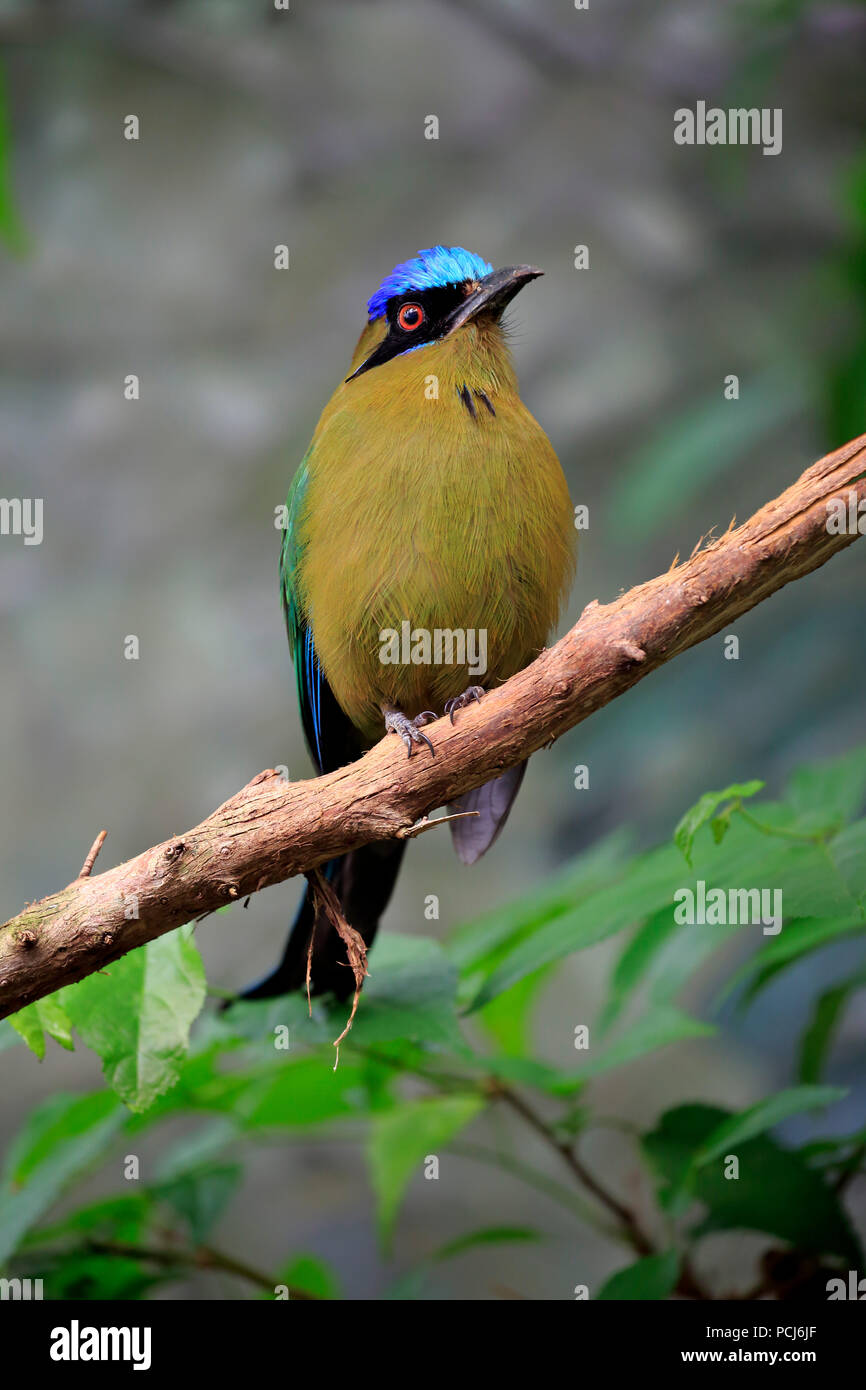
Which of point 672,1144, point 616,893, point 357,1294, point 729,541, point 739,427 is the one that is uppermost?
point 739,427

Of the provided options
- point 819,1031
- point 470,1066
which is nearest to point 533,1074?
point 470,1066

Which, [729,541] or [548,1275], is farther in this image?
[548,1275]

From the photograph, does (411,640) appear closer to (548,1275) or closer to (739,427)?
(739,427)

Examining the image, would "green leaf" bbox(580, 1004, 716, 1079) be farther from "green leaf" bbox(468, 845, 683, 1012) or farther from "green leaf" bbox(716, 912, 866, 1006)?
"green leaf" bbox(468, 845, 683, 1012)

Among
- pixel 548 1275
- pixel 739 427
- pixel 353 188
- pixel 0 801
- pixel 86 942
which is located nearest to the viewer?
pixel 86 942

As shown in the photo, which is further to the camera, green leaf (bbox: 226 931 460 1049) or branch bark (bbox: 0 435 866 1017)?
green leaf (bbox: 226 931 460 1049)

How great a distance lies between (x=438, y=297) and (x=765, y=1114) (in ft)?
5.29

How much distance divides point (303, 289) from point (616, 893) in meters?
4.14

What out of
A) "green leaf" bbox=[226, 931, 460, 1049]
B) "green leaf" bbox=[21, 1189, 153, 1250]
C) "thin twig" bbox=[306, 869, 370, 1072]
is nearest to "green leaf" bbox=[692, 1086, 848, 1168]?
"green leaf" bbox=[226, 931, 460, 1049]

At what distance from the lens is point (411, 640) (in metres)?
2.14

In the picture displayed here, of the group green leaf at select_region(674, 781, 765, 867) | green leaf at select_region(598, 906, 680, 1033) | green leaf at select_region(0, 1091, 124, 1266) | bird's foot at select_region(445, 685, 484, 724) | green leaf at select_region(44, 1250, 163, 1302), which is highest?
bird's foot at select_region(445, 685, 484, 724)

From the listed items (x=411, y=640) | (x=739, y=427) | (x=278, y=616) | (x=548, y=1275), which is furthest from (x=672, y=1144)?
(x=278, y=616)

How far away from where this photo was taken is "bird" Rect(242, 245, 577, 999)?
6.95ft

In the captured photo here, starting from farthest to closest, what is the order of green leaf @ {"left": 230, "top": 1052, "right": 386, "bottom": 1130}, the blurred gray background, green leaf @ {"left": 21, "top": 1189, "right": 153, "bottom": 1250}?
the blurred gray background → green leaf @ {"left": 230, "top": 1052, "right": 386, "bottom": 1130} → green leaf @ {"left": 21, "top": 1189, "right": 153, "bottom": 1250}
